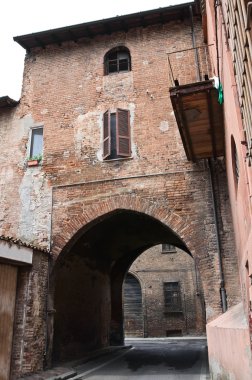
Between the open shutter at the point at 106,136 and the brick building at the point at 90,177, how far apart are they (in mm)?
51

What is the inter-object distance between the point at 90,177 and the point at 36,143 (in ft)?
8.07

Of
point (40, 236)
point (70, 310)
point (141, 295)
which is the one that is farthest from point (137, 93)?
point (141, 295)

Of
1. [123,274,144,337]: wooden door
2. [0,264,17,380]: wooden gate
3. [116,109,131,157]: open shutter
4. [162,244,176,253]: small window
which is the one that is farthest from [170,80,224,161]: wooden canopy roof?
[123,274,144,337]: wooden door

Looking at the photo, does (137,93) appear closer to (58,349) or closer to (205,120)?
(205,120)

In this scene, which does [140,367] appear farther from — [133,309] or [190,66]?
[133,309]

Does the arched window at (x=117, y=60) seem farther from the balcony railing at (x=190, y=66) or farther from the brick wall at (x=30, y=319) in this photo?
the brick wall at (x=30, y=319)

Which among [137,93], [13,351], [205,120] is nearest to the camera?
[205,120]

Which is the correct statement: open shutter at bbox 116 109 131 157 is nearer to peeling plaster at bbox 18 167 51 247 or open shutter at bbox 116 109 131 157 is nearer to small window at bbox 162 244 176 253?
peeling plaster at bbox 18 167 51 247

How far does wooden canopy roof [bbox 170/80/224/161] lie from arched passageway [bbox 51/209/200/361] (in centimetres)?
249

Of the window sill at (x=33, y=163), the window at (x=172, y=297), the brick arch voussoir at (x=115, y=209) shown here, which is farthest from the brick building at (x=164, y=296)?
the window sill at (x=33, y=163)

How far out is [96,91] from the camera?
42.7ft

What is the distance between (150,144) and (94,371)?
6573 mm

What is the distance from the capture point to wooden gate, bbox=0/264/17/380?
9.24m

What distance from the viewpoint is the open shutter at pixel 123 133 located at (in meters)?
11.9
